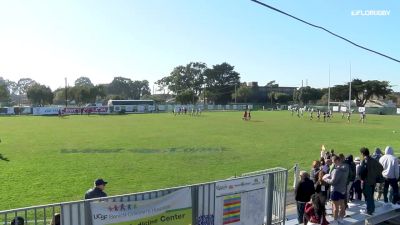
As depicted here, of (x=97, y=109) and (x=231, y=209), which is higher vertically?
(x=97, y=109)

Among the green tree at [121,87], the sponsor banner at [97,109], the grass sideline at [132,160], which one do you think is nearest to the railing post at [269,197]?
the grass sideline at [132,160]

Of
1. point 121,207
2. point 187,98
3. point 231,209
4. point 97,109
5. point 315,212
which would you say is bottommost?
point 315,212

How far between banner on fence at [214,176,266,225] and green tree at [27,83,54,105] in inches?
4440

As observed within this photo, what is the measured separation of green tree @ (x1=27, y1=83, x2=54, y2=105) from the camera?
112 meters

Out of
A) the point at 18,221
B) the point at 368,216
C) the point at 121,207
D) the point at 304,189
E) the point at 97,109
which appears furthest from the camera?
the point at 97,109

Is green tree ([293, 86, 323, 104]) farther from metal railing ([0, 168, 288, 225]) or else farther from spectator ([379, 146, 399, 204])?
metal railing ([0, 168, 288, 225])

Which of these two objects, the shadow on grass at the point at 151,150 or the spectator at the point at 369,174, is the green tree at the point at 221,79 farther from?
the spectator at the point at 369,174

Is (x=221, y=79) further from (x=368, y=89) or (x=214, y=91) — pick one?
(x=368, y=89)

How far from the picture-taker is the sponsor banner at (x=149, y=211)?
6.63 metres

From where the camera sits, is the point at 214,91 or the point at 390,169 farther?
the point at 214,91

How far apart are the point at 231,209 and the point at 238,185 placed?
0.52 metres

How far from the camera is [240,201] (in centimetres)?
860

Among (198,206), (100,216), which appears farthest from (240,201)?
(100,216)

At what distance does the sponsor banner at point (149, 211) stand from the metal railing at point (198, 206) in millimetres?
83
